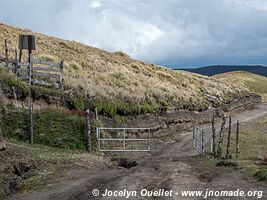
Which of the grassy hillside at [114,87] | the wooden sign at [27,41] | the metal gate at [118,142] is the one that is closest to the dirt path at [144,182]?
the metal gate at [118,142]

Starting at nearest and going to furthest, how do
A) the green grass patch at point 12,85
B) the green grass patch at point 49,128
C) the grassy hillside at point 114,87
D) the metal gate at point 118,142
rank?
the green grass patch at point 49,128 → the metal gate at point 118,142 → the green grass patch at point 12,85 → the grassy hillside at point 114,87

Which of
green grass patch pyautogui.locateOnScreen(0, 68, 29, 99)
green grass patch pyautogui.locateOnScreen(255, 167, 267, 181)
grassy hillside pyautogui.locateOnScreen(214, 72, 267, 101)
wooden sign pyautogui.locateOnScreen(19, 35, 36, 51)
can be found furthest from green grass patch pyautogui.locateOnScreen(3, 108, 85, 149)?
grassy hillside pyautogui.locateOnScreen(214, 72, 267, 101)

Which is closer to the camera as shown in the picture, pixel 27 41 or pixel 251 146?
pixel 27 41

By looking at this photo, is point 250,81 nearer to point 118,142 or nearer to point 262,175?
point 118,142

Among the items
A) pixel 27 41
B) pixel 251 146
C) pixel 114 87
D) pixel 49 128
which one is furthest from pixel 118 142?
→ pixel 114 87

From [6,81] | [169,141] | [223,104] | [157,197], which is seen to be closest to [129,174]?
[157,197]

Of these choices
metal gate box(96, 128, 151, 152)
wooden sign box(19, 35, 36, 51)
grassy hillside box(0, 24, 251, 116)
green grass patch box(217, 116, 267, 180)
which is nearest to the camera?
green grass patch box(217, 116, 267, 180)

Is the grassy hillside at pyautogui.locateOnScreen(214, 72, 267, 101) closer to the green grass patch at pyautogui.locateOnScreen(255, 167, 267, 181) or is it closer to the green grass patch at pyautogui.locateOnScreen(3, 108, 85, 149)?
the green grass patch at pyautogui.locateOnScreen(3, 108, 85, 149)

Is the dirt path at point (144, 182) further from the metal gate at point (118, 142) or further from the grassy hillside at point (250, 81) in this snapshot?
the grassy hillside at point (250, 81)

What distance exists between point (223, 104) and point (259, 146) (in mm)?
27546

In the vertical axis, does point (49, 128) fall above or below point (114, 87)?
below

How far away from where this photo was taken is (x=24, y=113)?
26.1 m

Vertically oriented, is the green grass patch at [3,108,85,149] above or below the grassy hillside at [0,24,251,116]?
below

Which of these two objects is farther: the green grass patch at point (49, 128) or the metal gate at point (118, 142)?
the metal gate at point (118, 142)
